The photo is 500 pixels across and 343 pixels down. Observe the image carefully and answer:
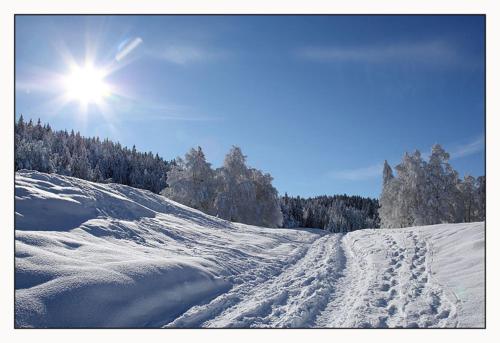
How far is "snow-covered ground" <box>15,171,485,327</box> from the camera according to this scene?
5.72m

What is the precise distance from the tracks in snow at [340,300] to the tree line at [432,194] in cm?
2794

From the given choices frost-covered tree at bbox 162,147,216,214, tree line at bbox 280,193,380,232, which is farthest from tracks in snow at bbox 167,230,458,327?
tree line at bbox 280,193,380,232

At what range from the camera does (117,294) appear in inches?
241

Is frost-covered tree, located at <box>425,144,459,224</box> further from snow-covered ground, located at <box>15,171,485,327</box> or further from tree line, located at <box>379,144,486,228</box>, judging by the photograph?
snow-covered ground, located at <box>15,171,485,327</box>

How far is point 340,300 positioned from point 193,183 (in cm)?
3136

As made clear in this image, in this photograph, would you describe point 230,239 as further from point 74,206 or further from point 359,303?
point 359,303

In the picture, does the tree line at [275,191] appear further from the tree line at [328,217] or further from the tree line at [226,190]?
the tree line at [328,217]

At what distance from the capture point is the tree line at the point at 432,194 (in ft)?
116

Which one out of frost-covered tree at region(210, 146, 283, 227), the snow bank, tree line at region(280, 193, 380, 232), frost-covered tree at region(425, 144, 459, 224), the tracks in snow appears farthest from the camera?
tree line at region(280, 193, 380, 232)

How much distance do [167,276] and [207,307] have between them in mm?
1441

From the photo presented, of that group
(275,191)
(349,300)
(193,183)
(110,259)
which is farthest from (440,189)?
(110,259)

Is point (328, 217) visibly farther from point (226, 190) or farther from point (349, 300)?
point (349, 300)

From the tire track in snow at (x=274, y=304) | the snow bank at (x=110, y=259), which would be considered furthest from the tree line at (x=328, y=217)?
the tire track in snow at (x=274, y=304)

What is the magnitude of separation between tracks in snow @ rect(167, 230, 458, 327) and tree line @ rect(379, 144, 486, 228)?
27945 mm
